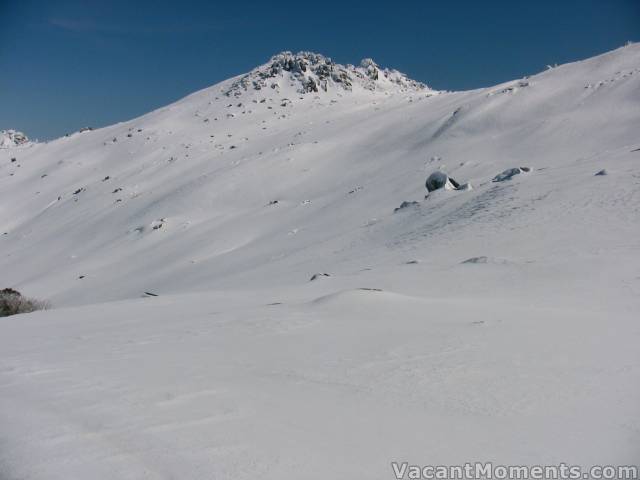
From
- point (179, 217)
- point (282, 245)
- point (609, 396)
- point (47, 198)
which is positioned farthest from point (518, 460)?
point (47, 198)

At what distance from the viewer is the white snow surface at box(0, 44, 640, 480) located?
3771 mm

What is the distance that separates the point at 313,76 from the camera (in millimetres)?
68625

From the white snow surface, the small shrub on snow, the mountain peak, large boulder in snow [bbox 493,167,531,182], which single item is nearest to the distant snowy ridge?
the mountain peak

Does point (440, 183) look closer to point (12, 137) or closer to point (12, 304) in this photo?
point (12, 304)

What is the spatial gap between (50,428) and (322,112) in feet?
179

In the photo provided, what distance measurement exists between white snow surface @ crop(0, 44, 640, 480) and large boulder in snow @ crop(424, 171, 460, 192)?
53.7 inches

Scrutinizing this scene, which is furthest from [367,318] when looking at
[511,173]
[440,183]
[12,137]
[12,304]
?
[12,137]

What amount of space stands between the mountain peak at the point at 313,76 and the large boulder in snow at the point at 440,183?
46.4 m

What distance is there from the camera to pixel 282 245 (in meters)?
22.5

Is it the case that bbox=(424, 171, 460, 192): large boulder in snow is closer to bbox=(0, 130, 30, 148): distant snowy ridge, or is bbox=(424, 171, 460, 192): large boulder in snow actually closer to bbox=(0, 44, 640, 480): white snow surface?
bbox=(0, 44, 640, 480): white snow surface

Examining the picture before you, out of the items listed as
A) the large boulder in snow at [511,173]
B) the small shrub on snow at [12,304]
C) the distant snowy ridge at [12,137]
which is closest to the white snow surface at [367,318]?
the large boulder in snow at [511,173]

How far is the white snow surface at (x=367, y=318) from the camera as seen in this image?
377 cm

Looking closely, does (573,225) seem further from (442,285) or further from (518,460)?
(518,460)

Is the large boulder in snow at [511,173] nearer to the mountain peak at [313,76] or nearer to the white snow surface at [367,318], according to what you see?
the white snow surface at [367,318]
